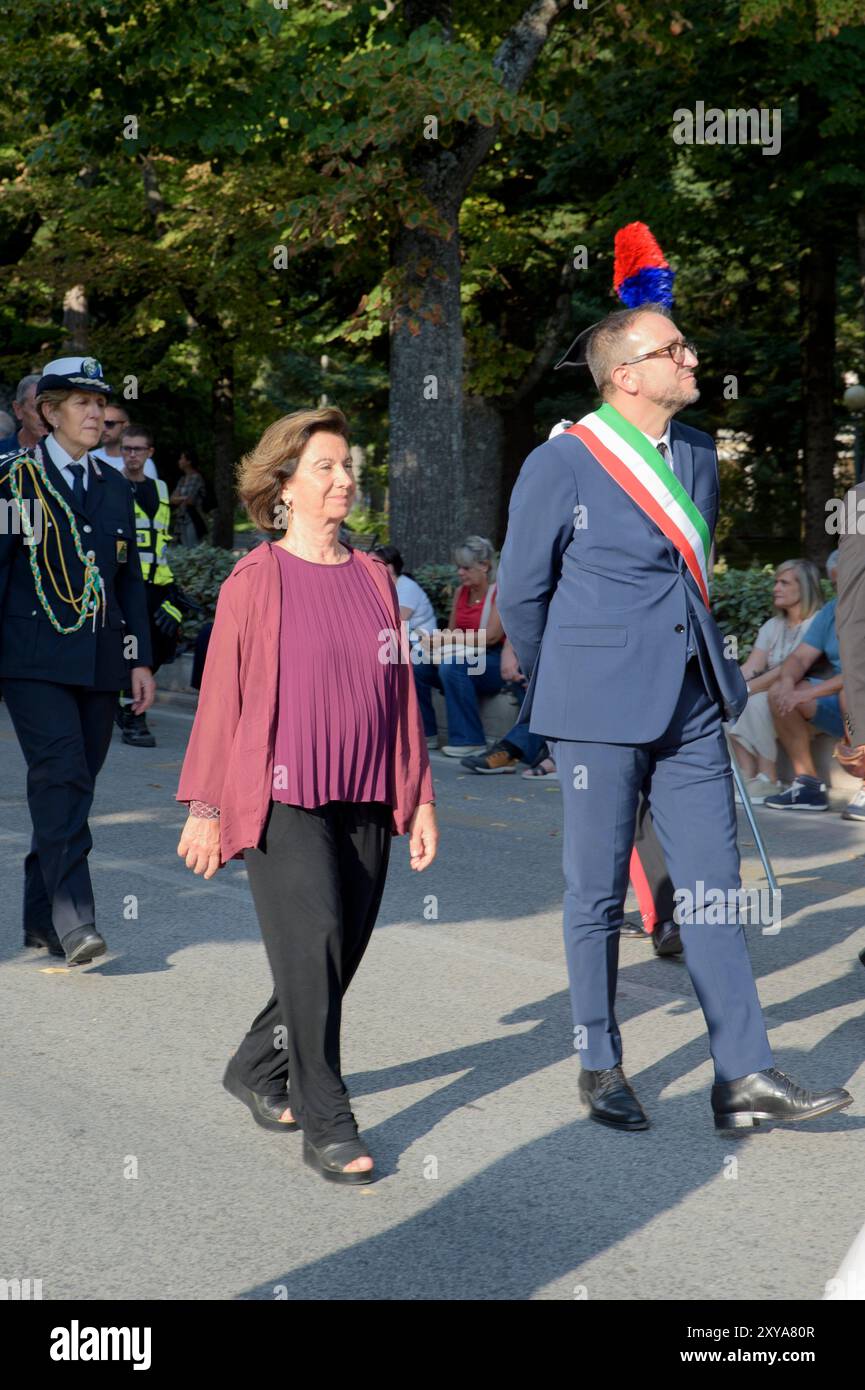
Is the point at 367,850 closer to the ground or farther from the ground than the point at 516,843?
farther from the ground

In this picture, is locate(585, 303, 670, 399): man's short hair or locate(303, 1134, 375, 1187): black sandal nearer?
locate(303, 1134, 375, 1187): black sandal

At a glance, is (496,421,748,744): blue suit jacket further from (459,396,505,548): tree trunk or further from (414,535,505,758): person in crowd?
(459,396,505,548): tree trunk

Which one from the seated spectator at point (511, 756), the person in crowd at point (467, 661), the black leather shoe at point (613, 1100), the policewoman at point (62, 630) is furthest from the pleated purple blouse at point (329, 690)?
the person in crowd at point (467, 661)

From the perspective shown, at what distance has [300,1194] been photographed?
4.18 metres

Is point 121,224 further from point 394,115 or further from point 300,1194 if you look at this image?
point 300,1194

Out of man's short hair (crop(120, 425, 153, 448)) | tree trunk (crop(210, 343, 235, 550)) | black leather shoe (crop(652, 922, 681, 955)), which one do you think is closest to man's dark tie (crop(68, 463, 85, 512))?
black leather shoe (crop(652, 922, 681, 955))

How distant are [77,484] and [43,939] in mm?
1700

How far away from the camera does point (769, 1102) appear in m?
4.56

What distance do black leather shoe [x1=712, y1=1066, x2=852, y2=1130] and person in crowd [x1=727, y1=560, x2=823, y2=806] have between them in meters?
5.67

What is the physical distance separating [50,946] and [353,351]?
2096 cm

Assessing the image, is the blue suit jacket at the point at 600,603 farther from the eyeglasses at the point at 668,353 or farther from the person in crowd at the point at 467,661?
the person in crowd at the point at 467,661

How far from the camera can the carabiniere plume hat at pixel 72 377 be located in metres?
6.11

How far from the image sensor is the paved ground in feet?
12.3

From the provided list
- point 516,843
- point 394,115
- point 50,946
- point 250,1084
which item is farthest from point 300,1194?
point 394,115
